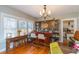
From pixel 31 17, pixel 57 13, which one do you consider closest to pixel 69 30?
pixel 57 13

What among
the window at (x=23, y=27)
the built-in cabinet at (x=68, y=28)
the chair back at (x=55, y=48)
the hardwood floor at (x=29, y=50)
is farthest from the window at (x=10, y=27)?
the built-in cabinet at (x=68, y=28)

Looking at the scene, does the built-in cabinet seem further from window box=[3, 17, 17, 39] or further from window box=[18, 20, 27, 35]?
window box=[3, 17, 17, 39]

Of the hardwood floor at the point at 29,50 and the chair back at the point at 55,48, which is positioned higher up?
the chair back at the point at 55,48

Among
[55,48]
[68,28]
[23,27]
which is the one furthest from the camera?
[23,27]

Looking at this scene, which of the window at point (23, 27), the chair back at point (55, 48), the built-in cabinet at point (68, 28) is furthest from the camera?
the window at point (23, 27)

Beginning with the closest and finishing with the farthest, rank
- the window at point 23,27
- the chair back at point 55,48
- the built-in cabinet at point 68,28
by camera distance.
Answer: the chair back at point 55,48 < the built-in cabinet at point 68,28 < the window at point 23,27

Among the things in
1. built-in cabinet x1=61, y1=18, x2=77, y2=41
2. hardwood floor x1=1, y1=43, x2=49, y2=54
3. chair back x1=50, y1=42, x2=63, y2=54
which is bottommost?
hardwood floor x1=1, y1=43, x2=49, y2=54

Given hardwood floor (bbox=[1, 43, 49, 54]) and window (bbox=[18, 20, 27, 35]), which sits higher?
window (bbox=[18, 20, 27, 35])

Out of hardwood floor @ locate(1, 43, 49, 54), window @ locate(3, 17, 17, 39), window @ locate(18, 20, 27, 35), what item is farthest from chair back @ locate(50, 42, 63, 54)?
window @ locate(3, 17, 17, 39)

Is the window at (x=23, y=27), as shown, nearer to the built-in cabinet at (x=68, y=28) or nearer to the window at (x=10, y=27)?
the window at (x=10, y=27)

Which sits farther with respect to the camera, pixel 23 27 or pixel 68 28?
pixel 23 27

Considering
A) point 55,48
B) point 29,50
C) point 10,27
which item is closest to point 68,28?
point 55,48

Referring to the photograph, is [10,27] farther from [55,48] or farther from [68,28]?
[68,28]
